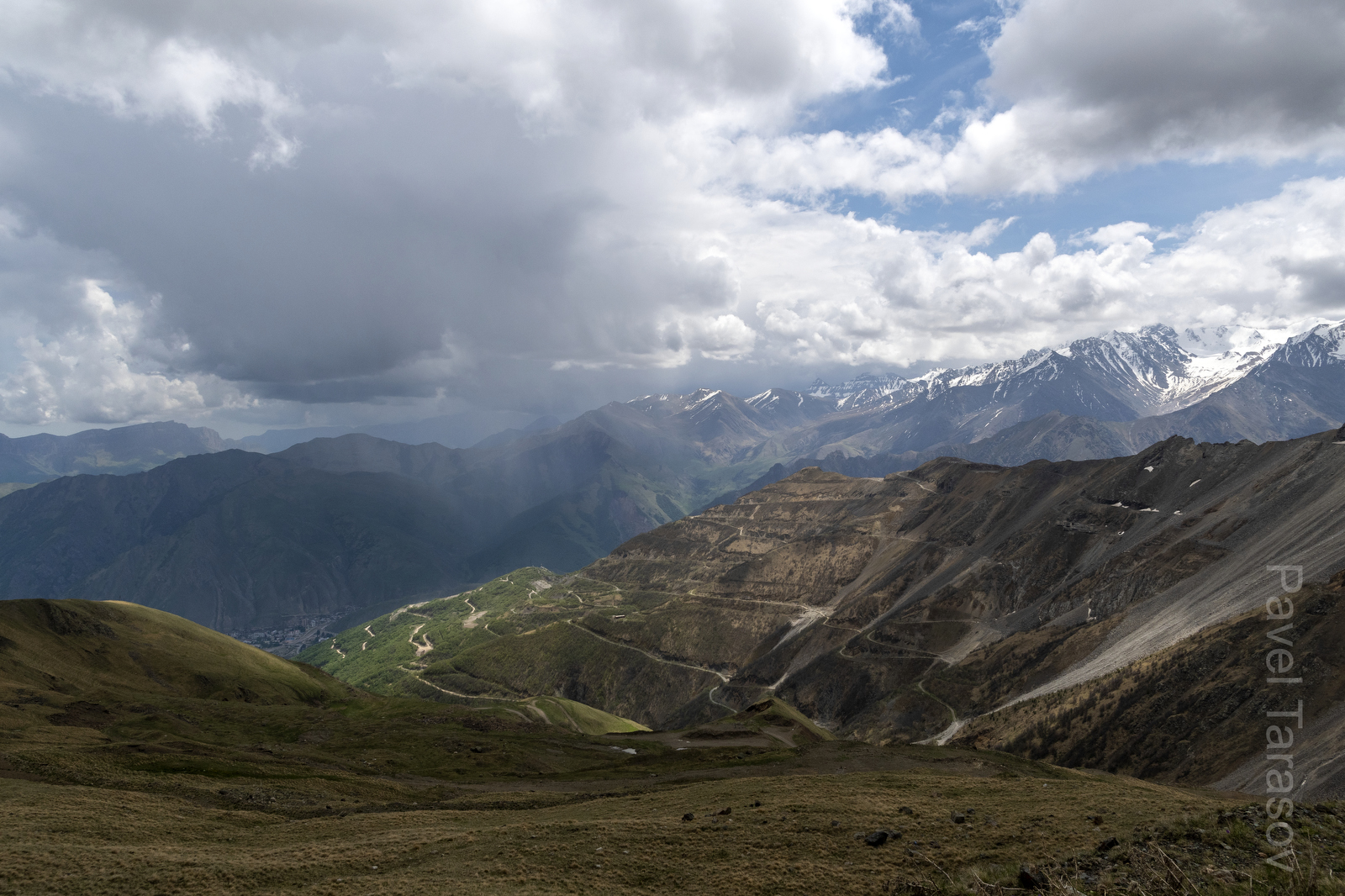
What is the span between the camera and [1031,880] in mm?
24438

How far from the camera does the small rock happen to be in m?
24.2

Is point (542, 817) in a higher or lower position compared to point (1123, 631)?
higher

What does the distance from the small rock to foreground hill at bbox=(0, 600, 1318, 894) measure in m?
0.29

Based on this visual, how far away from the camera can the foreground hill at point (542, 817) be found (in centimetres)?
3002

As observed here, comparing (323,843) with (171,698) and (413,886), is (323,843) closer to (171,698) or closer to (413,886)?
(413,886)

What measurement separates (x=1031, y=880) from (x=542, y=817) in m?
35.9
